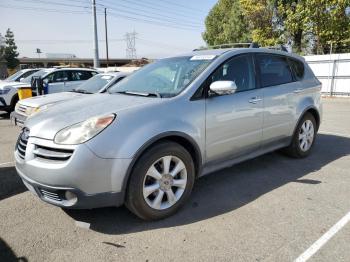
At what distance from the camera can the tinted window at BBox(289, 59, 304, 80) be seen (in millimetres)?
5164

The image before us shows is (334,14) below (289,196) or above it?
above

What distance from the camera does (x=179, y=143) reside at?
11.4ft

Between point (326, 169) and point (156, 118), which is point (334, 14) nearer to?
point (326, 169)

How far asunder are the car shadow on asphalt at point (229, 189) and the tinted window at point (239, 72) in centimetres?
126

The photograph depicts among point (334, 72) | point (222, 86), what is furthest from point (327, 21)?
point (222, 86)

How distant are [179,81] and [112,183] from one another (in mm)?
1476

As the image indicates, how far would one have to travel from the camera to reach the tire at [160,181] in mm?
3088

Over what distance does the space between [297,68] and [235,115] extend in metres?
1.98

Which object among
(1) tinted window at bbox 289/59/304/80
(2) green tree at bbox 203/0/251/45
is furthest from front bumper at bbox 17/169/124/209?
(2) green tree at bbox 203/0/251/45

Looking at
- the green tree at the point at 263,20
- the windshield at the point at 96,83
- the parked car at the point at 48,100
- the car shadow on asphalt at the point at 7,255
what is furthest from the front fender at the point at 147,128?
the green tree at the point at 263,20

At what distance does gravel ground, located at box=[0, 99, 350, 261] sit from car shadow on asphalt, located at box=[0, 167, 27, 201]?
0.01 meters

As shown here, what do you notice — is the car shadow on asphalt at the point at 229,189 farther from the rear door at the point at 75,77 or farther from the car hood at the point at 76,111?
the rear door at the point at 75,77

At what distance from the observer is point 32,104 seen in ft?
24.5

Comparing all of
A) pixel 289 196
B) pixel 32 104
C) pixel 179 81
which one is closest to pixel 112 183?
pixel 179 81
